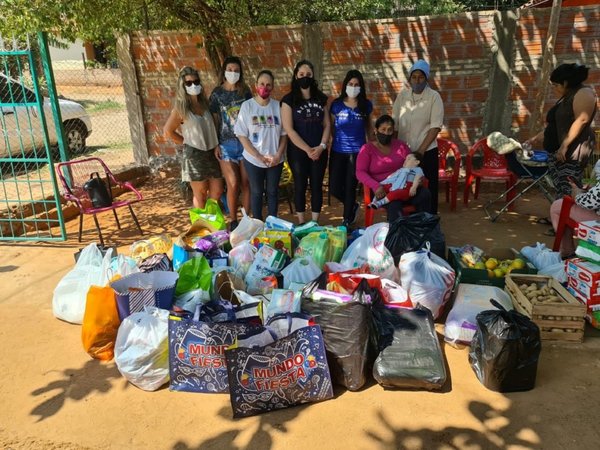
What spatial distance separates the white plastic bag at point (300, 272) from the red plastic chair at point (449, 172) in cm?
299

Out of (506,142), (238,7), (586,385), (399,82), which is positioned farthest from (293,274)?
(238,7)

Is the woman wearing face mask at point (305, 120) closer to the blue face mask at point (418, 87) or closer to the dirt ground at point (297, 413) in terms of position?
the blue face mask at point (418, 87)

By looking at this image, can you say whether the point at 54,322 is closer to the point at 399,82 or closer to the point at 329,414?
the point at 329,414

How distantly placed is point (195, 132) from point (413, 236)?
2.47 meters

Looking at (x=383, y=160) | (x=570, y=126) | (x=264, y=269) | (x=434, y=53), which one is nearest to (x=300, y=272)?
(x=264, y=269)

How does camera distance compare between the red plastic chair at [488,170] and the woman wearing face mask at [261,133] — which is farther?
the red plastic chair at [488,170]

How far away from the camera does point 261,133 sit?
4922 mm

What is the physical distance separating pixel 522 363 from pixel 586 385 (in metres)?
0.50

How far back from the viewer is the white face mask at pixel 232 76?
502 centimetres

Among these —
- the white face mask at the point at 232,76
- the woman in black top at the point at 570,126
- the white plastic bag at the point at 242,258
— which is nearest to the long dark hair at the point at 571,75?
the woman in black top at the point at 570,126

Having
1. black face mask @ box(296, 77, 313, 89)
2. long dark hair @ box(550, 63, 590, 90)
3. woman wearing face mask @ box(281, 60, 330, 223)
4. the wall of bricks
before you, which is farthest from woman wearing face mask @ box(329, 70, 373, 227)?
the wall of bricks

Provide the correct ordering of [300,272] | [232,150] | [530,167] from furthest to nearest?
[530,167], [232,150], [300,272]

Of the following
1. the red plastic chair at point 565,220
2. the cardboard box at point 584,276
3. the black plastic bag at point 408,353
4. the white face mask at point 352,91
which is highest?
the white face mask at point 352,91

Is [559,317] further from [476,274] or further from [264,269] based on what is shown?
[264,269]
